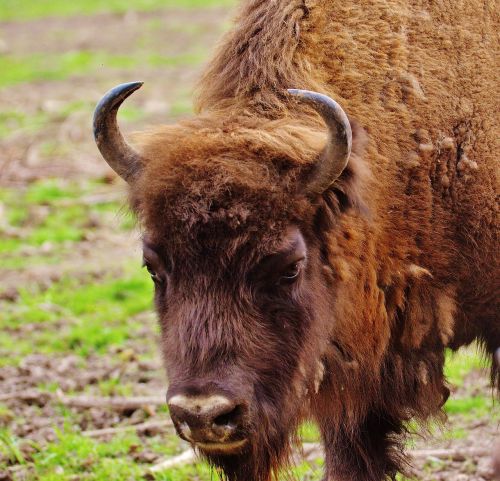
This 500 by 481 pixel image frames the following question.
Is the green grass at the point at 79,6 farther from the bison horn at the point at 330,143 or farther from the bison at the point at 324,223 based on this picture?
the bison horn at the point at 330,143

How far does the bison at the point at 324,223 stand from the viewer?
4.14 metres

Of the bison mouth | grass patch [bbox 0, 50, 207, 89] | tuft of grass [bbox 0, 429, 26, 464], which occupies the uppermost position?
the bison mouth

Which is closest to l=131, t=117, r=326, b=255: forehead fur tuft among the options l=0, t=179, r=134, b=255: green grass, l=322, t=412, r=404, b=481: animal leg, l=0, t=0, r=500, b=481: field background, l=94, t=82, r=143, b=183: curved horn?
l=94, t=82, r=143, b=183: curved horn

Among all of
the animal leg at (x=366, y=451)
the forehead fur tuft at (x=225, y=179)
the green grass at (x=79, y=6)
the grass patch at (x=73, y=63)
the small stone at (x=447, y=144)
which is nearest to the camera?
the forehead fur tuft at (x=225, y=179)

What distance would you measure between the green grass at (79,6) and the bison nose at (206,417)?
74.8 feet

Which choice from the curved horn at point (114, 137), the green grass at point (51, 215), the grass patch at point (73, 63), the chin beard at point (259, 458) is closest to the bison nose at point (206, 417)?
the chin beard at point (259, 458)

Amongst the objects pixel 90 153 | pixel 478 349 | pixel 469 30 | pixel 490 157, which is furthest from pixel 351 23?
pixel 90 153

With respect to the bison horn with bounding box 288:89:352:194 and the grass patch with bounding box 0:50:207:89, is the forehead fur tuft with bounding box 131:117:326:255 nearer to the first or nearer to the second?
the bison horn with bounding box 288:89:352:194

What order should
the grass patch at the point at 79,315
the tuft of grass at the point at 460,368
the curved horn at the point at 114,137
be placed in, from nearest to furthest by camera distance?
the curved horn at the point at 114,137, the tuft of grass at the point at 460,368, the grass patch at the point at 79,315

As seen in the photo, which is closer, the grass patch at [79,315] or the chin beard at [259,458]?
the chin beard at [259,458]

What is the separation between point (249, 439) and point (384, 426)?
140cm

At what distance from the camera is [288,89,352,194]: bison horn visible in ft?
13.7

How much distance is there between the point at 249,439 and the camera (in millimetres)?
4094

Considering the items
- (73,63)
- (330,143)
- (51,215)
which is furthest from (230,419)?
(73,63)
